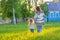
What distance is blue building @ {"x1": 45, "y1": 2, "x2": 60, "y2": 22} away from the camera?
284 centimetres

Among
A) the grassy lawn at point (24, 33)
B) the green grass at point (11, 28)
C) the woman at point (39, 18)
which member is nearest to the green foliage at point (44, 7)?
the woman at point (39, 18)

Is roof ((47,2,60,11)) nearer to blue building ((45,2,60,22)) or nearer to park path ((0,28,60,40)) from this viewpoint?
blue building ((45,2,60,22))

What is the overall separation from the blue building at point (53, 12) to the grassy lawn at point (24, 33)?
61 millimetres

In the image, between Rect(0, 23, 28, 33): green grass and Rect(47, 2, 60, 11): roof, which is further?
Rect(47, 2, 60, 11): roof

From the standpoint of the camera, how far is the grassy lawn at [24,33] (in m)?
2.71

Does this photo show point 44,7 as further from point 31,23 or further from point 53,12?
point 31,23

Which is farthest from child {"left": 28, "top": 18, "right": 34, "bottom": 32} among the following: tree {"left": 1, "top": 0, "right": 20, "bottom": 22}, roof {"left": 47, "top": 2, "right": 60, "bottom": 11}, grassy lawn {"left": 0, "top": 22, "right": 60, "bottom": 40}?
roof {"left": 47, "top": 2, "right": 60, "bottom": 11}

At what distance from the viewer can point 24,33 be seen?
2.76 meters

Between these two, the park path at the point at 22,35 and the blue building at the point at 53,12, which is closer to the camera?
the park path at the point at 22,35

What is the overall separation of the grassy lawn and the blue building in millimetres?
61

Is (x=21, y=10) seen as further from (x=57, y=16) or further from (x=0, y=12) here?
(x=57, y=16)

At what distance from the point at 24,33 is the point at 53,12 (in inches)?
17.2

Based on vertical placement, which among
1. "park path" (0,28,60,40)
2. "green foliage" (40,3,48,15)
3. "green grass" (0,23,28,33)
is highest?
"green foliage" (40,3,48,15)

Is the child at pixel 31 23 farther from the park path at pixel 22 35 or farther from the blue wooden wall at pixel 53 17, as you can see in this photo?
the blue wooden wall at pixel 53 17
